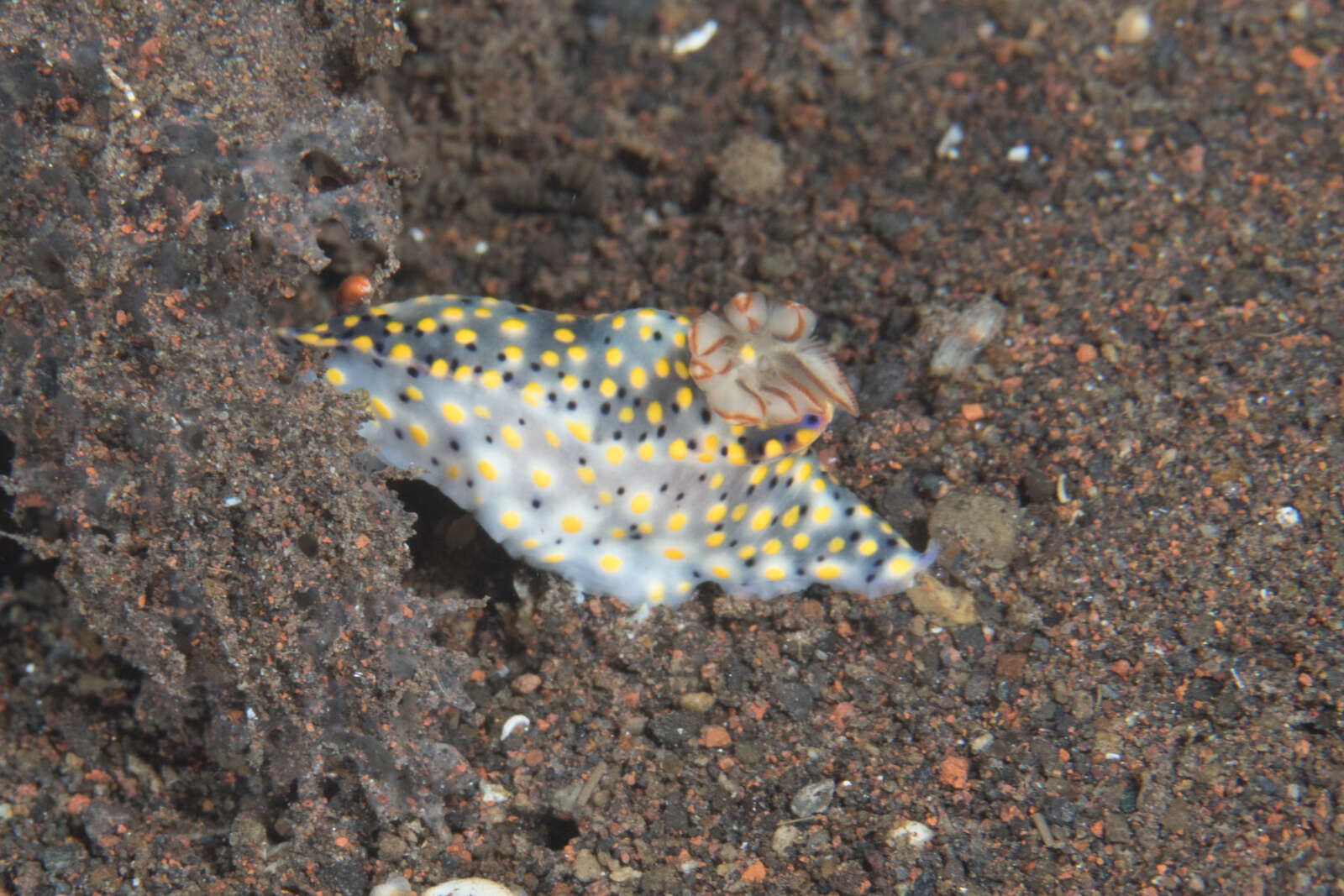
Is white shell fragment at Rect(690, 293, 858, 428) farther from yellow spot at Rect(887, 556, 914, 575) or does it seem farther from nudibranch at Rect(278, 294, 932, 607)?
yellow spot at Rect(887, 556, 914, 575)

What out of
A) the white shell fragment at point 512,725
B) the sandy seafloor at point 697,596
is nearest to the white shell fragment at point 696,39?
the sandy seafloor at point 697,596

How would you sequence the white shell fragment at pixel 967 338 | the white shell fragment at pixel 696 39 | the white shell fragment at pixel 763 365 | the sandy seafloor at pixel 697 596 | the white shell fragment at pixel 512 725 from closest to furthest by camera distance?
the sandy seafloor at pixel 697 596, the white shell fragment at pixel 763 365, the white shell fragment at pixel 512 725, the white shell fragment at pixel 967 338, the white shell fragment at pixel 696 39

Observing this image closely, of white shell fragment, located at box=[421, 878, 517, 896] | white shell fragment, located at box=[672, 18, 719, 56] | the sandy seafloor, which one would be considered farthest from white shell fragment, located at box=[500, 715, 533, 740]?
white shell fragment, located at box=[672, 18, 719, 56]

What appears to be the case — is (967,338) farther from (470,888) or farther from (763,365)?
(470,888)

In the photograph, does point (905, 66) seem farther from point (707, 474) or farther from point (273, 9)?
point (273, 9)

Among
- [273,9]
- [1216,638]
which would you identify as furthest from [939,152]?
[273,9]

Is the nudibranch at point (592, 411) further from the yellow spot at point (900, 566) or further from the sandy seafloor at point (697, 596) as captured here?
the yellow spot at point (900, 566)

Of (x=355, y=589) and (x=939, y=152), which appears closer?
(x=355, y=589)

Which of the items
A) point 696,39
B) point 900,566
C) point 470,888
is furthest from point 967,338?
point 470,888
